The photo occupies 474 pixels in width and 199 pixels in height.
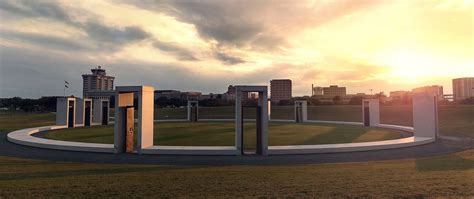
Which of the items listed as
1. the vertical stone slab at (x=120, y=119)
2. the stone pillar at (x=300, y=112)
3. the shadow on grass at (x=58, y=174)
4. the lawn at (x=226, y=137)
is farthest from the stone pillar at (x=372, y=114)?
the shadow on grass at (x=58, y=174)

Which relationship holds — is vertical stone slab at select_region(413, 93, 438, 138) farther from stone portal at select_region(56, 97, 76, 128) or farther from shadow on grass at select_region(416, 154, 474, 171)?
stone portal at select_region(56, 97, 76, 128)

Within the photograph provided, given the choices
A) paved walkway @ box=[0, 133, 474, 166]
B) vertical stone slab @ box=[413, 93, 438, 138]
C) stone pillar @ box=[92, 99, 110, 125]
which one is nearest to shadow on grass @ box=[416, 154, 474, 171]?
paved walkway @ box=[0, 133, 474, 166]

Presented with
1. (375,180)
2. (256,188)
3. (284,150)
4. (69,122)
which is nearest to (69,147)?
(284,150)

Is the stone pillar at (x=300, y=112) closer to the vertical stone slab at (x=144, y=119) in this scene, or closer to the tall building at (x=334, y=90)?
the vertical stone slab at (x=144, y=119)

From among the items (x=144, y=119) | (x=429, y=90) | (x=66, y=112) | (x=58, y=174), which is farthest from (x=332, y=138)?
(x=66, y=112)

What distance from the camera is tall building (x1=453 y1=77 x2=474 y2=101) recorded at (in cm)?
9012

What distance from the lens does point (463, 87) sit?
93562 mm

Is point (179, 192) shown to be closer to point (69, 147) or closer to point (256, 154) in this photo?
point (256, 154)

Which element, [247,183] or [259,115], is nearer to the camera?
[247,183]

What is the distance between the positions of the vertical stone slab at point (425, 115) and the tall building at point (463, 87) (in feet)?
280

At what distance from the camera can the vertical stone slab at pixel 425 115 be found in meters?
19.7

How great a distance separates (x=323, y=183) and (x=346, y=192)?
2.76 ft

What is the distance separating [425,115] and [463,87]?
92.7 meters

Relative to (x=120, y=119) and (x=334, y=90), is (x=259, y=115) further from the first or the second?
(x=334, y=90)
